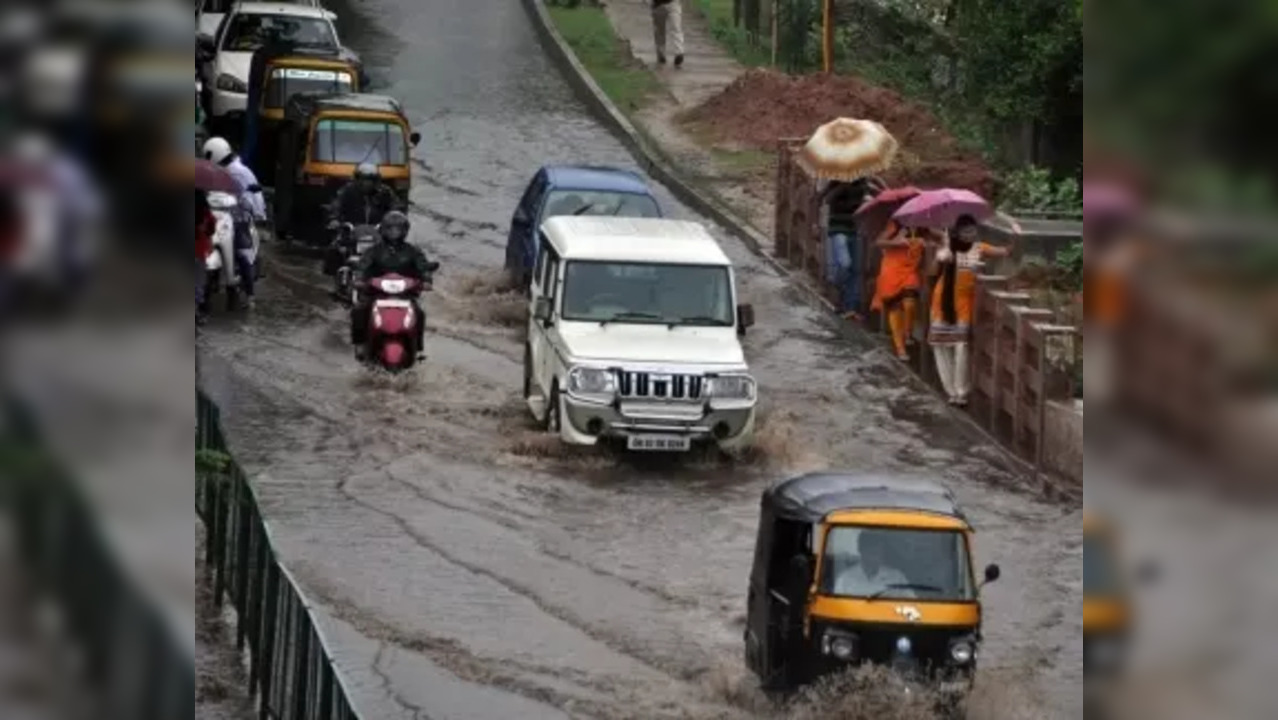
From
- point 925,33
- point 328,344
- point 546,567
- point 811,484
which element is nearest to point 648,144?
point 925,33

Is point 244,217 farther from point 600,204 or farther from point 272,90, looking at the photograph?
point 272,90

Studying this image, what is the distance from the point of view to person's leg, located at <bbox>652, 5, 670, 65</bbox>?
3659 cm

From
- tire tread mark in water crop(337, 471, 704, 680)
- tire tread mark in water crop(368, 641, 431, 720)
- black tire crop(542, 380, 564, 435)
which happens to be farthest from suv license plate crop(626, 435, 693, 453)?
tire tread mark in water crop(368, 641, 431, 720)

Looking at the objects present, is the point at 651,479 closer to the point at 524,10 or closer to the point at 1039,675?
the point at 1039,675

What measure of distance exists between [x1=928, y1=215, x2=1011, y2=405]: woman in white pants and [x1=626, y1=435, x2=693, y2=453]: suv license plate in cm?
286

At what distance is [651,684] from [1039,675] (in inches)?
80.8

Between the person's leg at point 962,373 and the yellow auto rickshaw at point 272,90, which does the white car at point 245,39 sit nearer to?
the yellow auto rickshaw at point 272,90

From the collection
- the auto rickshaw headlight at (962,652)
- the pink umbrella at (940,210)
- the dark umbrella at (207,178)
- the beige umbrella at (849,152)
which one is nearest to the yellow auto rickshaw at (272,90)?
the beige umbrella at (849,152)

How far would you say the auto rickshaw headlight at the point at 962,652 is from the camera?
12.1m

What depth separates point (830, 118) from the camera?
99.8ft

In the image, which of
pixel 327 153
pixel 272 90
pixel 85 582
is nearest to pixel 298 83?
pixel 272 90

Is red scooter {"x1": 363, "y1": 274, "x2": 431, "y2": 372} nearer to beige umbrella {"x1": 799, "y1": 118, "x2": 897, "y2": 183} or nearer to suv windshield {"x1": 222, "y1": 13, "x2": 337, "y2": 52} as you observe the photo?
beige umbrella {"x1": 799, "y1": 118, "x2": 897, "y2": 183}

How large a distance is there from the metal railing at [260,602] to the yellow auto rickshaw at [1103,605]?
19.7 feet

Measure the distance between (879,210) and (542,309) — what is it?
15.2 ft
